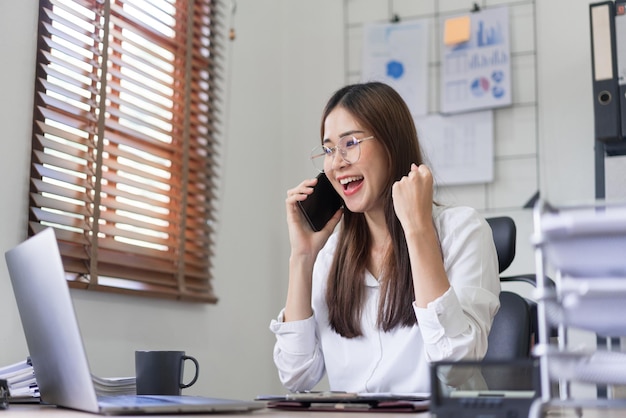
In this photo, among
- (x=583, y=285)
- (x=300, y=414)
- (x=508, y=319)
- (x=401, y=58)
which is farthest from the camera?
(x=401, y=58)

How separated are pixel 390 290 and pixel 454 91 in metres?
1.40

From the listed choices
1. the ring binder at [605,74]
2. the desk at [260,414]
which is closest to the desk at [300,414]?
the desk at [260,414]

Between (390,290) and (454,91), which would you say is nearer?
(390,290)

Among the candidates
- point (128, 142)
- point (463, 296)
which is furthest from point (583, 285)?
point (128, 142)

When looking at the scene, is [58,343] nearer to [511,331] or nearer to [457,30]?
[511,331]

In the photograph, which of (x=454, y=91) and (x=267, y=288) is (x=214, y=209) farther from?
(x=454, y=91)

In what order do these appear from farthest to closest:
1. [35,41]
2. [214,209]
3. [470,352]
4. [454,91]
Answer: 1. [454,91]
2. [214,209]
3. [35,41]
4. [470,352]

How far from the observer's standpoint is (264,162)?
302cm

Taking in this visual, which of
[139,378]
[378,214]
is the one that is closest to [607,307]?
[139,378]

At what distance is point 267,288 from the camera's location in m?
2.96

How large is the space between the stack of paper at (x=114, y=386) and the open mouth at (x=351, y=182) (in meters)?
0.60

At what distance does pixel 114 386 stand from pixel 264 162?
1.62 metres

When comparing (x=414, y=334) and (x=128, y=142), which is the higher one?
(x=128, y=142)

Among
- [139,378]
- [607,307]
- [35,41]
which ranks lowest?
[139,378]
